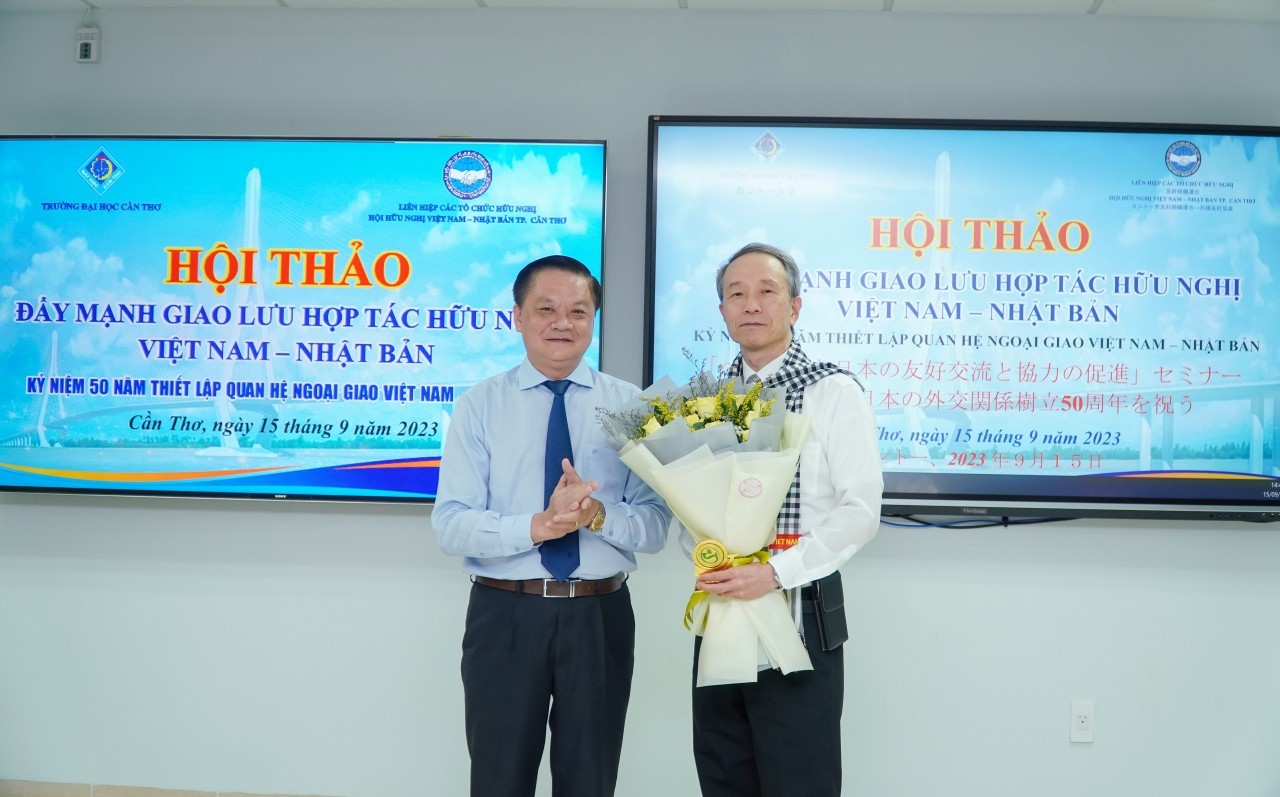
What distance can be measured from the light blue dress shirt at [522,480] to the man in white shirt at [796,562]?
0.32 m

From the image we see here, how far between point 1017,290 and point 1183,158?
65 centimetres

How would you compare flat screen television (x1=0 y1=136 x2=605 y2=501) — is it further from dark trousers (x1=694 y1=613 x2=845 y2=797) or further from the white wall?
dark trousers (x1=694 y1=613 x2=845 y2=797)

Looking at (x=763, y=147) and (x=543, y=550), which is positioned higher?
(x=763, y=147)

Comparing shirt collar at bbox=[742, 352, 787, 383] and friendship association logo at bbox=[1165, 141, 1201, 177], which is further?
friendship association logo at bbox=[1165, 141, 1201, 177]

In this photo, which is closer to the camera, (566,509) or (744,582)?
(744,582)

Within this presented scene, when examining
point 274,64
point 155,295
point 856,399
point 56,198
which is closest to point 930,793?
point 856,399

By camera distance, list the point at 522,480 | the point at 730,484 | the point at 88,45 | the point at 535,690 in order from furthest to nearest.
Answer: the point at 88,45 → the point at 522,480 → the point at 535,690 → the point at 730,484

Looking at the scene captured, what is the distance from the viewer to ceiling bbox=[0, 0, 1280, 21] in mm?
2963

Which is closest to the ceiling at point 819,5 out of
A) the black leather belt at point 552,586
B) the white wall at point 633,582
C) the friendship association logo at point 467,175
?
the white wall at point 633,582

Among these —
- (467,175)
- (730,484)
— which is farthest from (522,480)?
(467,175)

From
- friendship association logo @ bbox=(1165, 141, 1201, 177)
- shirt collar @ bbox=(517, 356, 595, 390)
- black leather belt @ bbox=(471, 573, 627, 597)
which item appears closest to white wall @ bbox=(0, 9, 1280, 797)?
friendship association logo @ bbox=(1165, 141, 1201, 177)

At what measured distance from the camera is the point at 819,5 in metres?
3.05

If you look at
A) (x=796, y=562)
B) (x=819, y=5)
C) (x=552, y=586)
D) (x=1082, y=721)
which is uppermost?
(x=819, y=5)

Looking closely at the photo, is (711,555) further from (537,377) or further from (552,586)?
(537,377)
